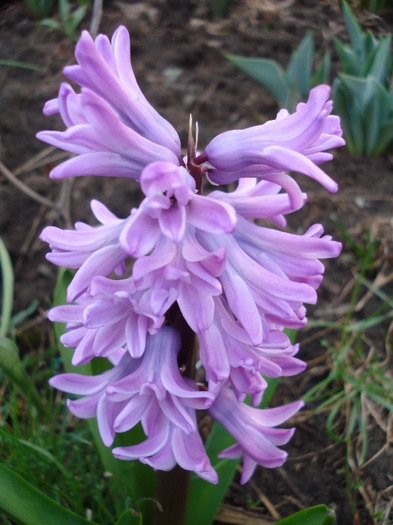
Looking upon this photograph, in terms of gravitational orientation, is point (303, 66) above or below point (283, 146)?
below

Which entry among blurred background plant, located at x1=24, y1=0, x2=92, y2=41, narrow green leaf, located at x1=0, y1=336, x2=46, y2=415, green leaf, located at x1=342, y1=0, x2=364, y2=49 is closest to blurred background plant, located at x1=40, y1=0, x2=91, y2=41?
blurred background plant, located at x1=24, y1=0, x2=92, y2=41

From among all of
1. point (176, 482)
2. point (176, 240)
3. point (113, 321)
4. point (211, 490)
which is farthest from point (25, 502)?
point (176, 240)

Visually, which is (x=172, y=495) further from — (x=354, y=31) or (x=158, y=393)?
(x=354, y=31)

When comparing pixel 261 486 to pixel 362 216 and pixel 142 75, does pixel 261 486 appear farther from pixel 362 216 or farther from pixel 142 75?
pixel 142 75

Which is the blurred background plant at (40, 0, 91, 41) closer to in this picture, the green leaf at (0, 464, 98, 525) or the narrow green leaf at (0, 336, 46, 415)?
the narrow green leaf at (0, 336, 46, 415)

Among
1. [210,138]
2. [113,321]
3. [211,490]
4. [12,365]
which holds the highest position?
[113,321]

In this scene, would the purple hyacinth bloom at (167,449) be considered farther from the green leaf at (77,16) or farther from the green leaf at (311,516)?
the green leaf at (77,16)

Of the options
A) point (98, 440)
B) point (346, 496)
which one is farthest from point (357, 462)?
point (98, 440)
